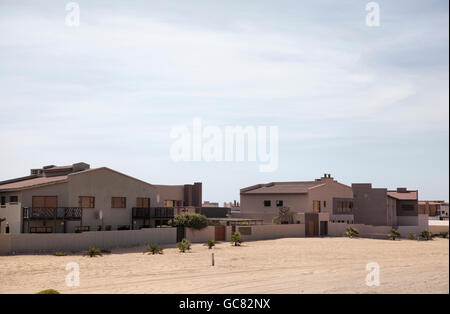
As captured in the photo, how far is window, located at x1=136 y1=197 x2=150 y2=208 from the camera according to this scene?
53031mm

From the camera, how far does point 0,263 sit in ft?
114

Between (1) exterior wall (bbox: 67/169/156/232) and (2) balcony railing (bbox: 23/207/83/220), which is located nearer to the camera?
(2) balcony railing (bbox: 23/207/83/220)

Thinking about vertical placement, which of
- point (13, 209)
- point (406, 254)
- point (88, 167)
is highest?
point (88, 167)

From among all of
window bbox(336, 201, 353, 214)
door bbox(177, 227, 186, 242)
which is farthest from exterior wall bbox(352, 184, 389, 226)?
door bbox(177, 227, 186, 242)

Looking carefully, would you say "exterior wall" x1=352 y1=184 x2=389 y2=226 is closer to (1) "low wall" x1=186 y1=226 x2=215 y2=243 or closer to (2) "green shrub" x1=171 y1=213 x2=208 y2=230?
(1) "low wall" x1=186 y1=226 x2=215 y2=243

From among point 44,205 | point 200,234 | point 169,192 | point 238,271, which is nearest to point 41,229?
point 44,205

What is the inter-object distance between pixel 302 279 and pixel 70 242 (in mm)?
21496

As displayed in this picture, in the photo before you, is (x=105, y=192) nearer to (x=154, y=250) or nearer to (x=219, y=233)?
(x=154, y=250)

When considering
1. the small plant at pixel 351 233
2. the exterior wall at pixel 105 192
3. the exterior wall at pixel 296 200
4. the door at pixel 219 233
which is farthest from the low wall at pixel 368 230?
the exterior wall at pixel 105 192

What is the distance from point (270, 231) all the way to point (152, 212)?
48.9ft

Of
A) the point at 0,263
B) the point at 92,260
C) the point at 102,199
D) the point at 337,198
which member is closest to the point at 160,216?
the point at 102,199

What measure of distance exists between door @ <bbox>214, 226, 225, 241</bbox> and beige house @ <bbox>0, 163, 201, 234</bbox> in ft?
18.2

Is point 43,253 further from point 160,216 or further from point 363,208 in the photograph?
point 363,208

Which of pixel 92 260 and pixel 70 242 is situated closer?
pixel 92 260
